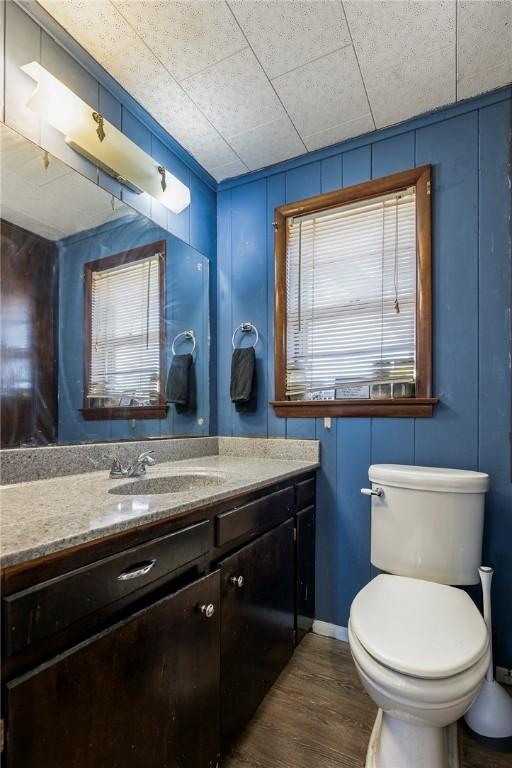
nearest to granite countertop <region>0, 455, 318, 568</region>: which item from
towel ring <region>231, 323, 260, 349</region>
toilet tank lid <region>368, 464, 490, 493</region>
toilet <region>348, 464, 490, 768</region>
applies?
toilet tank lid <region>368, 464, 490, 493</region>

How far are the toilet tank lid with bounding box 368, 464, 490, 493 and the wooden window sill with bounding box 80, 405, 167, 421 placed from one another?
3.32 feet

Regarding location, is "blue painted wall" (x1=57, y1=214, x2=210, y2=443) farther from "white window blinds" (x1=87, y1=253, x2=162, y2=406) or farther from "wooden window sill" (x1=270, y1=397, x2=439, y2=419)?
"wooden window sill" (x1=270, y1=397, x2=439, y2=419)

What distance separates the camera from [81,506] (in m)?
0.91

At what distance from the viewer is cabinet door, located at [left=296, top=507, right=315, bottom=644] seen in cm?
166

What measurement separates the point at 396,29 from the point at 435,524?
1.79 m

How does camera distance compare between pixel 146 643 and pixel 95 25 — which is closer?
pixel 146 643

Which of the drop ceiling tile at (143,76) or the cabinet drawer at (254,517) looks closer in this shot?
the cabinet drawer at (254,517)

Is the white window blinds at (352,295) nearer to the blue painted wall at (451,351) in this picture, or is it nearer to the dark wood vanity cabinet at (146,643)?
the blue painted wall at (451,351)

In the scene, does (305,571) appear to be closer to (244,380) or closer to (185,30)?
(244,380)

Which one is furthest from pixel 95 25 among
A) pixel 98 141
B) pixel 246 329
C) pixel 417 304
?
pixel 417 304

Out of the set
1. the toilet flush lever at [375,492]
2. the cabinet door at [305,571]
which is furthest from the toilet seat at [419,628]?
the cabinet door at [305,571]

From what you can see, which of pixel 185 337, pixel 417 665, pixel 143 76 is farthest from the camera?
pixel 185 337

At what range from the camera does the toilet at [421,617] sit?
3.03 ft

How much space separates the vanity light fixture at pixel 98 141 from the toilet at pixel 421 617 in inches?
62.7
